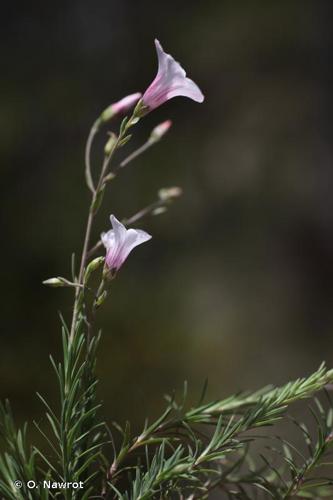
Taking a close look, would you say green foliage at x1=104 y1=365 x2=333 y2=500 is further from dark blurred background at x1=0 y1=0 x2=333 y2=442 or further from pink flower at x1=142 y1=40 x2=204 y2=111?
dark blurred background at x1=0 y1=0 x2=333 y2=442

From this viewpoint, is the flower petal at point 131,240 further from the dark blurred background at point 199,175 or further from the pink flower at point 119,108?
the dark blurred background at point 199,175

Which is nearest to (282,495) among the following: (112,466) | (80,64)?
(112,466)

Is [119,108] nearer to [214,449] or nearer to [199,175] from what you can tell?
[214,449]

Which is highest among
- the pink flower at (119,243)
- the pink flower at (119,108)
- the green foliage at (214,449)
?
the pink flower at (119,108)

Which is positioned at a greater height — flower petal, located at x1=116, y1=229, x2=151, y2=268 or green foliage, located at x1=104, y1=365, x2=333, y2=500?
flower petal, located at x1=116, y1=229, x2=151, y2=268

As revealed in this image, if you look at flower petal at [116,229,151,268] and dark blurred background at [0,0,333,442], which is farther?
dark blurred background at [0,0,333,442]

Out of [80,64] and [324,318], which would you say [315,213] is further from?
[80,64]

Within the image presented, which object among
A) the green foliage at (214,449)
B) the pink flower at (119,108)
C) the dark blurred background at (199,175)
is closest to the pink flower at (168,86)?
the pink flower at (119,108)

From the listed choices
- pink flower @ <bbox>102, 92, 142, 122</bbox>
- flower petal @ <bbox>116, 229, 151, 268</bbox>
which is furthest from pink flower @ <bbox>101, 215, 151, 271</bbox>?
pink flower @ <bbox>102, 92, 142, 122</bbox>
